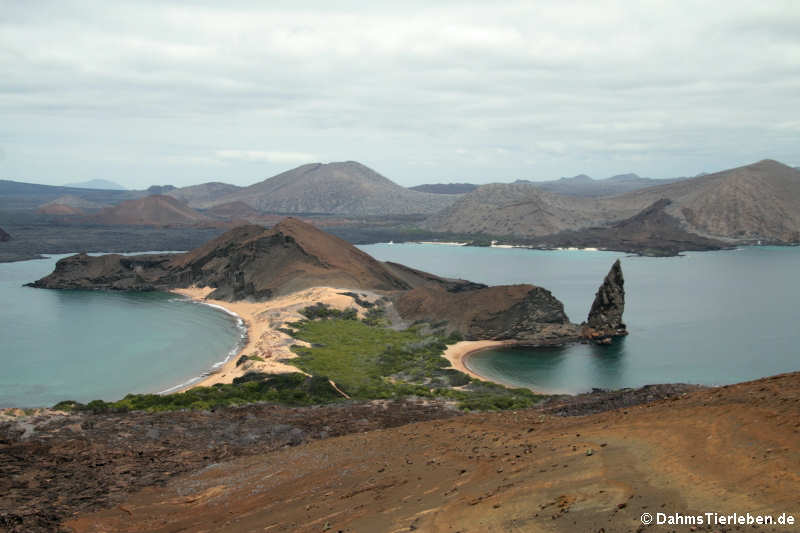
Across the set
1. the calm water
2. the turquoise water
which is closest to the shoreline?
the calm water

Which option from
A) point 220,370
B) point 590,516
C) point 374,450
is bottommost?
point 220,370

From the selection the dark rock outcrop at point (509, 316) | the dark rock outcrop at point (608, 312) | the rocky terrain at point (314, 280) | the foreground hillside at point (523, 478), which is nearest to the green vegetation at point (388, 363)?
the dark rock outcrop at point (509, 316)

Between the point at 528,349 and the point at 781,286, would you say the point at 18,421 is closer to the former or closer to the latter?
the point at 528,349

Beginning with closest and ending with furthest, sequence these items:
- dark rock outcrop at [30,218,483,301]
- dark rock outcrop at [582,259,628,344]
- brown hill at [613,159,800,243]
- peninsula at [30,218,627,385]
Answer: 1. peninsula at [30,218,627,385]
2. dark rock outcrop at [582,259,628,344]
3. dark rock outcrop at [30,218,483,301]
4. brown hill at [613,159,800,243]

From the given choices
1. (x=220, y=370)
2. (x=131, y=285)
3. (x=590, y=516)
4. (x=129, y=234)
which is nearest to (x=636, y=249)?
(x=131, y=285)

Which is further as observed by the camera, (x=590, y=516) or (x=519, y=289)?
(x=519, y=289)

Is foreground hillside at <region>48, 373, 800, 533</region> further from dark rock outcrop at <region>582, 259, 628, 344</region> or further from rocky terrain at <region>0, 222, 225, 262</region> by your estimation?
rocky terrain at <region>0, 222, 225, 262</region>

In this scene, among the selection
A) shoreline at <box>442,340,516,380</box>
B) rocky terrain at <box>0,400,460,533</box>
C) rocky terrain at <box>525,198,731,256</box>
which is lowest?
shoreline at <box>442,340,516,380</box>
